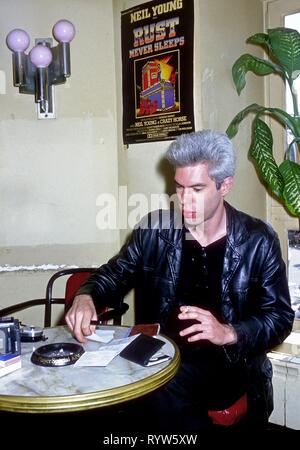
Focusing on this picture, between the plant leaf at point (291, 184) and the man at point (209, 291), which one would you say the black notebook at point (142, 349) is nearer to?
the man at point (209, 291)

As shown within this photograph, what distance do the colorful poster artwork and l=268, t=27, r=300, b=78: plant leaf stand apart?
446mm

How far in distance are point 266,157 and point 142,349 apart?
133 centimetres

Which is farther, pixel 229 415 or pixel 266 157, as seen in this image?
pixel 266 157

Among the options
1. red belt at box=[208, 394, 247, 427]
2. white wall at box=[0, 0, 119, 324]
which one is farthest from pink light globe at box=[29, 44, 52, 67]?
red belt at box=[208, 394, 247, 427]

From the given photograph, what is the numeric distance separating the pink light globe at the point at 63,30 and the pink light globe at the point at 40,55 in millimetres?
104

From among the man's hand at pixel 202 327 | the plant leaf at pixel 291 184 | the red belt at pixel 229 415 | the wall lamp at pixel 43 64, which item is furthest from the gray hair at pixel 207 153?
the wall lamp at pixel 43 64

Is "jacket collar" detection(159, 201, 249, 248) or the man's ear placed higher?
the man's ear

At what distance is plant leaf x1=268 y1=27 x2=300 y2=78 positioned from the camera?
224 cm

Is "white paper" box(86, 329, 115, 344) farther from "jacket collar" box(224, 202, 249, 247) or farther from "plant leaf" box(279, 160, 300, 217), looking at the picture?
"plant leaf" box(279, 160, 300, 217)

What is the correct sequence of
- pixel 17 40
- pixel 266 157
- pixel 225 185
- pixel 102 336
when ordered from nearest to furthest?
pixel 102 336, pixel 225 185, pixel 266 157, pixel 17 40

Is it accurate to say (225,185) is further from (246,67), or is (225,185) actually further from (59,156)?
(59,156)

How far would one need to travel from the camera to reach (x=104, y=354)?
1.48 metres

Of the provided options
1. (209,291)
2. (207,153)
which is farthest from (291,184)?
(209,291)

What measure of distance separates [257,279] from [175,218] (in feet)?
1.56
